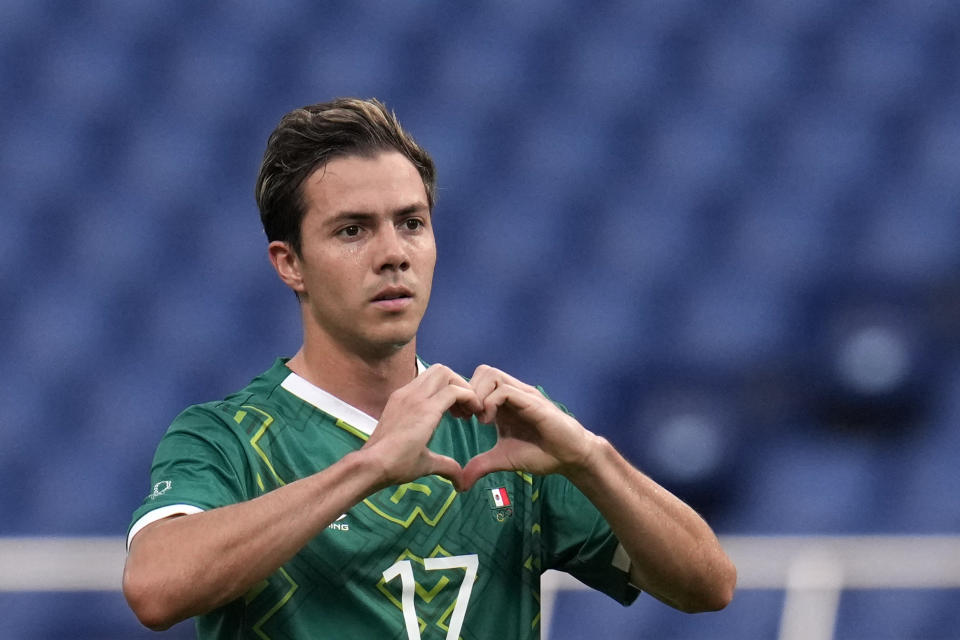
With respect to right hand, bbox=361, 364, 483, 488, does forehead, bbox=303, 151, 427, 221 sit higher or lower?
higher

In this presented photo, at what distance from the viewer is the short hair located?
155 centimetres

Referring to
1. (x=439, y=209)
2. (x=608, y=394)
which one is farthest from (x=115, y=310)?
(x=608, y=394)

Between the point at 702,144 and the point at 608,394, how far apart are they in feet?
2.52

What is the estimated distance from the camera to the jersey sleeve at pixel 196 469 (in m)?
1.29

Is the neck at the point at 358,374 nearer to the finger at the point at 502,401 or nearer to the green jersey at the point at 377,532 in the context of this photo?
the green jersey at the point at 377,532

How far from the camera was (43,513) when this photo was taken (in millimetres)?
2926

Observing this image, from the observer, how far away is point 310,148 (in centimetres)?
155

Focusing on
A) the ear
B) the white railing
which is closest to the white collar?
the ear

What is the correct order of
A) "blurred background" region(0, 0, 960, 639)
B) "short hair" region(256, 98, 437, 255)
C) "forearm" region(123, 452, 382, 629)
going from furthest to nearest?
1. "blurred background" region(0, 0, 960, 639)
2. "short hair" region(256, 98, 437, 255)
3. "forearm" region(123, 452, 382, 629)

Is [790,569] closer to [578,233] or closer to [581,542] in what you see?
[581,542]

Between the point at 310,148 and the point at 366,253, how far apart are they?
17cm

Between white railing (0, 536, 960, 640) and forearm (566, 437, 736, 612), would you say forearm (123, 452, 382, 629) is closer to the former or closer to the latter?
forearm (566, 437, 736, 612)

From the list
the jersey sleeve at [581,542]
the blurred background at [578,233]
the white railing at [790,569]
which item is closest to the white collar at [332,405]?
the jersey sleeve at [581,542]

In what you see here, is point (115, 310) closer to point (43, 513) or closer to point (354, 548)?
point (43, 513)
